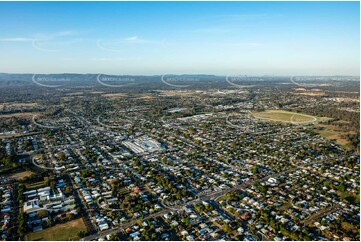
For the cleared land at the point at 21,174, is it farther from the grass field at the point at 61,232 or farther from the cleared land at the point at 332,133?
the cleared land at the point at 332,133

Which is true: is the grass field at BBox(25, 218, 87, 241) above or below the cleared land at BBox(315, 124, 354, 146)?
below

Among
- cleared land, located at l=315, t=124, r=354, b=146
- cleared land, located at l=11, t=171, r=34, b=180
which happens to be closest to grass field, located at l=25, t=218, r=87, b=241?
cleared land, located at l=11, t=171, r=34, b=180

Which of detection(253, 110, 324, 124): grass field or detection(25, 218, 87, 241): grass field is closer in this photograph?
detection(25, 218, 87, 241): grass field

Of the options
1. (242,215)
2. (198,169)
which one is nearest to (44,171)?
(198,169)

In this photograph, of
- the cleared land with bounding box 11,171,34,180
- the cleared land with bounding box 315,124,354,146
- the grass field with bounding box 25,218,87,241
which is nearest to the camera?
the grass field with bounding box 25,218,87,241

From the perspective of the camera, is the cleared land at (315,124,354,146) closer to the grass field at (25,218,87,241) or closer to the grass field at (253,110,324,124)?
the grass field at (253,110,324,124)

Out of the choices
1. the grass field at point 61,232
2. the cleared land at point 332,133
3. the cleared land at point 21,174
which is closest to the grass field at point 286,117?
the cleared land at point 332,133

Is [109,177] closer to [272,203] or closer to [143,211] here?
[143,211]
